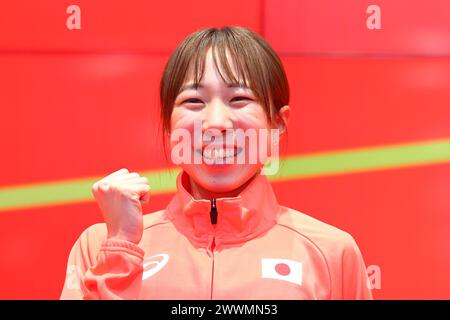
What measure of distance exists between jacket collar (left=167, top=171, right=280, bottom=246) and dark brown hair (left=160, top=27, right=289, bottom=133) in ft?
0.45

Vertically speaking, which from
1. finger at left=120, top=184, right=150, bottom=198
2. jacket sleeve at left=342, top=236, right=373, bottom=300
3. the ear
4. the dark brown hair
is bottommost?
jacket sleeve at left=342, top=236, right=373, bottom=300

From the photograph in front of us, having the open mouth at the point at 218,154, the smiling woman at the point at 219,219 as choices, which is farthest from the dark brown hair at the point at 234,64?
the open mouth at the point at 218,154

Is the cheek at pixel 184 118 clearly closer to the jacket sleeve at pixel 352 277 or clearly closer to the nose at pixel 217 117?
the nose at pixel 217 117

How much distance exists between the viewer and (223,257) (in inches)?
49.9

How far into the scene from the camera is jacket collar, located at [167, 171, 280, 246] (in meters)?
1.28

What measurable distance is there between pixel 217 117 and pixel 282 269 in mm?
271

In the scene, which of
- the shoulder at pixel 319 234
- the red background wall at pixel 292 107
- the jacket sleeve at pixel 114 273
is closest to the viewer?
the jacket sleeve at pixel 114 273

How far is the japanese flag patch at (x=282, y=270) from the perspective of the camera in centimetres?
124

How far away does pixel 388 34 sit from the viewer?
178 cm

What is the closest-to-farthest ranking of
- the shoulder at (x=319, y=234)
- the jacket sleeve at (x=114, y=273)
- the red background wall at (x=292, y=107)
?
the jacket sleeve at (x=114, y=273)
the shoulder at (x=319, y=234)
the red background wall at (x=292, y=107)

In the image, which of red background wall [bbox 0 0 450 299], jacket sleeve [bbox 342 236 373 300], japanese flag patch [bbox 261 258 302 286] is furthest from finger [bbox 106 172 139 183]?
red background wall [bbox 0 0 450 299]

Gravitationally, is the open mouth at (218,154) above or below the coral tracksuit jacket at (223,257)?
above

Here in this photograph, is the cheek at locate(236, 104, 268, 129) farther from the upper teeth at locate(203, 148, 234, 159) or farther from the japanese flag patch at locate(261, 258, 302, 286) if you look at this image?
the japanese flag patch at locate(261, 258, 302, 286)

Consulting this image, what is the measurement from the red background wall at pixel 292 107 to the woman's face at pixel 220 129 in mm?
479
